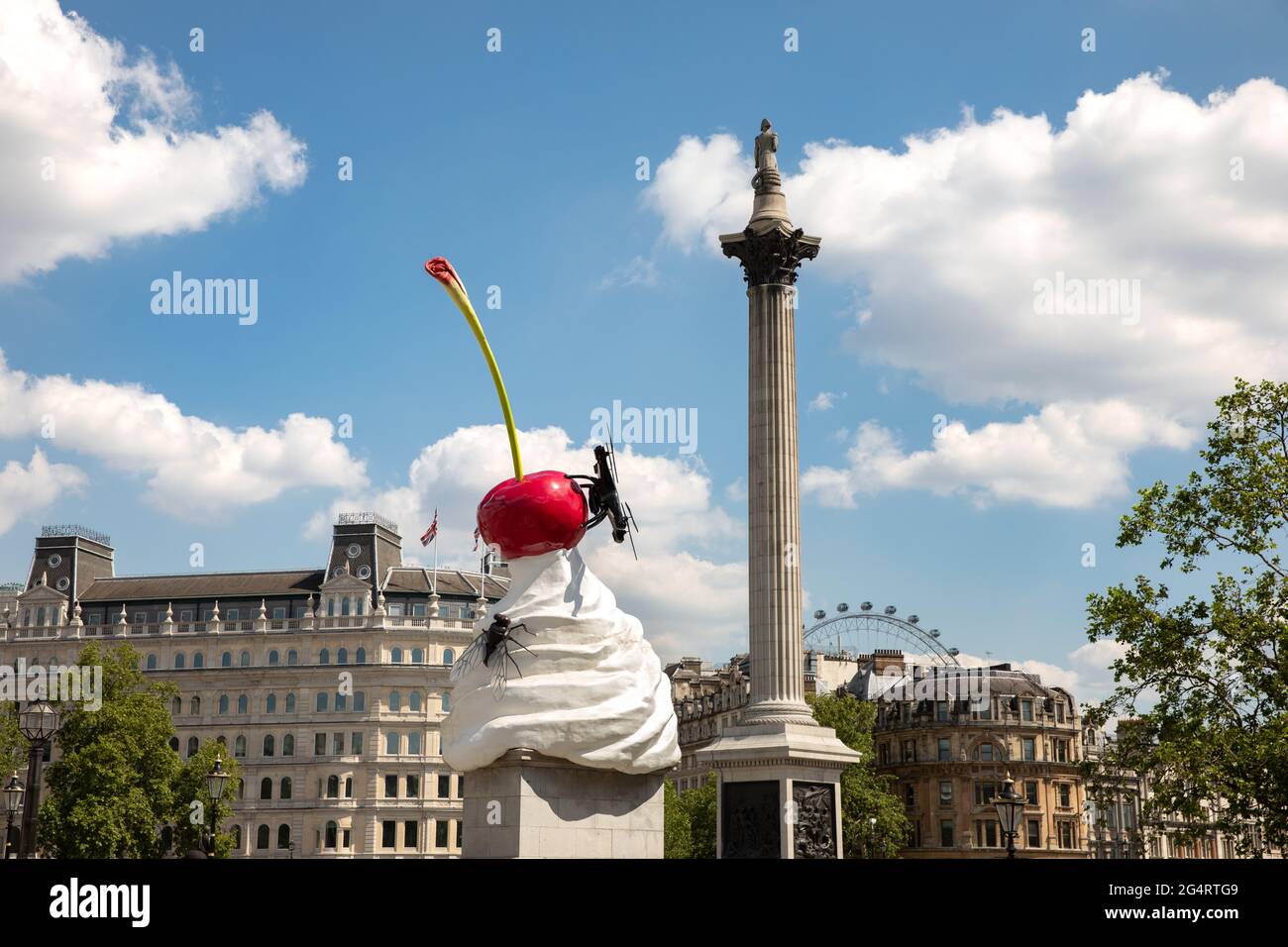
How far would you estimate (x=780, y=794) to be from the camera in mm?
35156

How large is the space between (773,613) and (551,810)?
1760cm

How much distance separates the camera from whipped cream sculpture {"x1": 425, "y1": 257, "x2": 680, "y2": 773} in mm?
21719

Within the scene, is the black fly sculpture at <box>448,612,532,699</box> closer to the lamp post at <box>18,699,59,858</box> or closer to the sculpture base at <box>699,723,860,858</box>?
the lamp post at <box>18,699,59,858</box>

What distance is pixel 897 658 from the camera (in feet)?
308

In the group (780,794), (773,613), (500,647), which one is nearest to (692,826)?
(773,613)

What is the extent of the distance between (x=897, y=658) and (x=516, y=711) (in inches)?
2956

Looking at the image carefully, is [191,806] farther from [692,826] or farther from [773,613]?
[773,613]

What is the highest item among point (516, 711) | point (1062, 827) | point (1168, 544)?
point (1168, 544)

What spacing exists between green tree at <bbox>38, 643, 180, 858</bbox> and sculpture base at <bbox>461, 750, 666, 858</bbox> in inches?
1514

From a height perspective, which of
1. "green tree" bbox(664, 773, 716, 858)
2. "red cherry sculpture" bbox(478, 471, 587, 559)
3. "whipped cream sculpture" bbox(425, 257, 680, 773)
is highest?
"red cherry sculpture" bbox(478, 471, 587, 559)

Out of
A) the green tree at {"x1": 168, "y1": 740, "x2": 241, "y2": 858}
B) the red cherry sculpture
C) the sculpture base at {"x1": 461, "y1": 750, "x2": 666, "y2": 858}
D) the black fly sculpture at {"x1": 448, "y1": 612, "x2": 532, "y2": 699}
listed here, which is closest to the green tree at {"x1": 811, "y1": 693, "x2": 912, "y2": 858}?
the green tree at {"x1": 168, "y1": 740, "x2": 241, "y2": 858}

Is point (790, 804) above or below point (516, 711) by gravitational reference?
below
